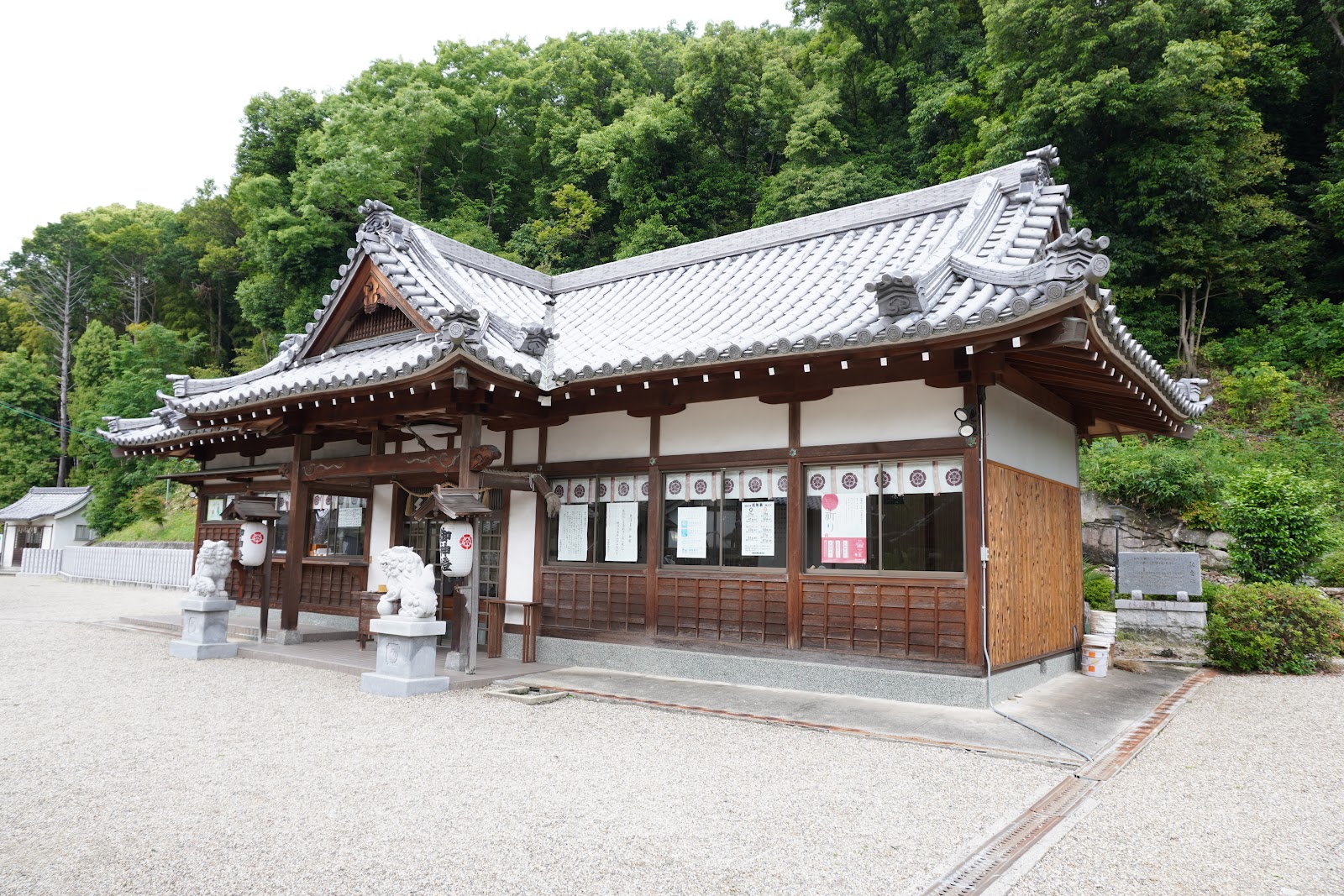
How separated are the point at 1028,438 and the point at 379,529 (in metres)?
9.01

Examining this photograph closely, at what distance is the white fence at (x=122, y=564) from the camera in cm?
2346

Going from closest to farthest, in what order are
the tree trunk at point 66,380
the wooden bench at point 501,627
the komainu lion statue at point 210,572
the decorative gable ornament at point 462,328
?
the decorative gable ornament at point 462,328
the wooden bench at point 501,627
the komainu lion statue at point 210,572
the tree trunk at point 66,380

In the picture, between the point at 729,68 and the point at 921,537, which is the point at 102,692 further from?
the point at 729,68

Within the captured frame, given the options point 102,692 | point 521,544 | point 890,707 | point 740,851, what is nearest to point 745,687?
point 890,707

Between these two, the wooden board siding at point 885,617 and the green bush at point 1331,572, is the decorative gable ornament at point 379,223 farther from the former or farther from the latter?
the green bush at point 1331,572

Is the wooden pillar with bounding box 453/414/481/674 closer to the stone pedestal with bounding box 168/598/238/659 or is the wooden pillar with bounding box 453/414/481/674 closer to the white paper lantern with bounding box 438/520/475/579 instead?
the white paper lantern with bounding box 438/520/475/579

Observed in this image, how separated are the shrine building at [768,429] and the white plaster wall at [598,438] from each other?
3cm

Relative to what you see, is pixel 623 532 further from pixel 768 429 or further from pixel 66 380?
pixel 66 380

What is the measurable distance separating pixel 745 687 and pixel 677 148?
87.8 feet

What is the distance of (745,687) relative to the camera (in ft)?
27.0

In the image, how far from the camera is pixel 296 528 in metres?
10.4

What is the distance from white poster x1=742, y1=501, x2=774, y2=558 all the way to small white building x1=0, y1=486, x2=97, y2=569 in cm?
3686

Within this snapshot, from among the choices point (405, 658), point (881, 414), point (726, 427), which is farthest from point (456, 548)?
point (881, 414)

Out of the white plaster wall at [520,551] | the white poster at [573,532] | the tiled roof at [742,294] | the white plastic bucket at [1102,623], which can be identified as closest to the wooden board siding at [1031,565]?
the white plastic bucket at [1102,623]
